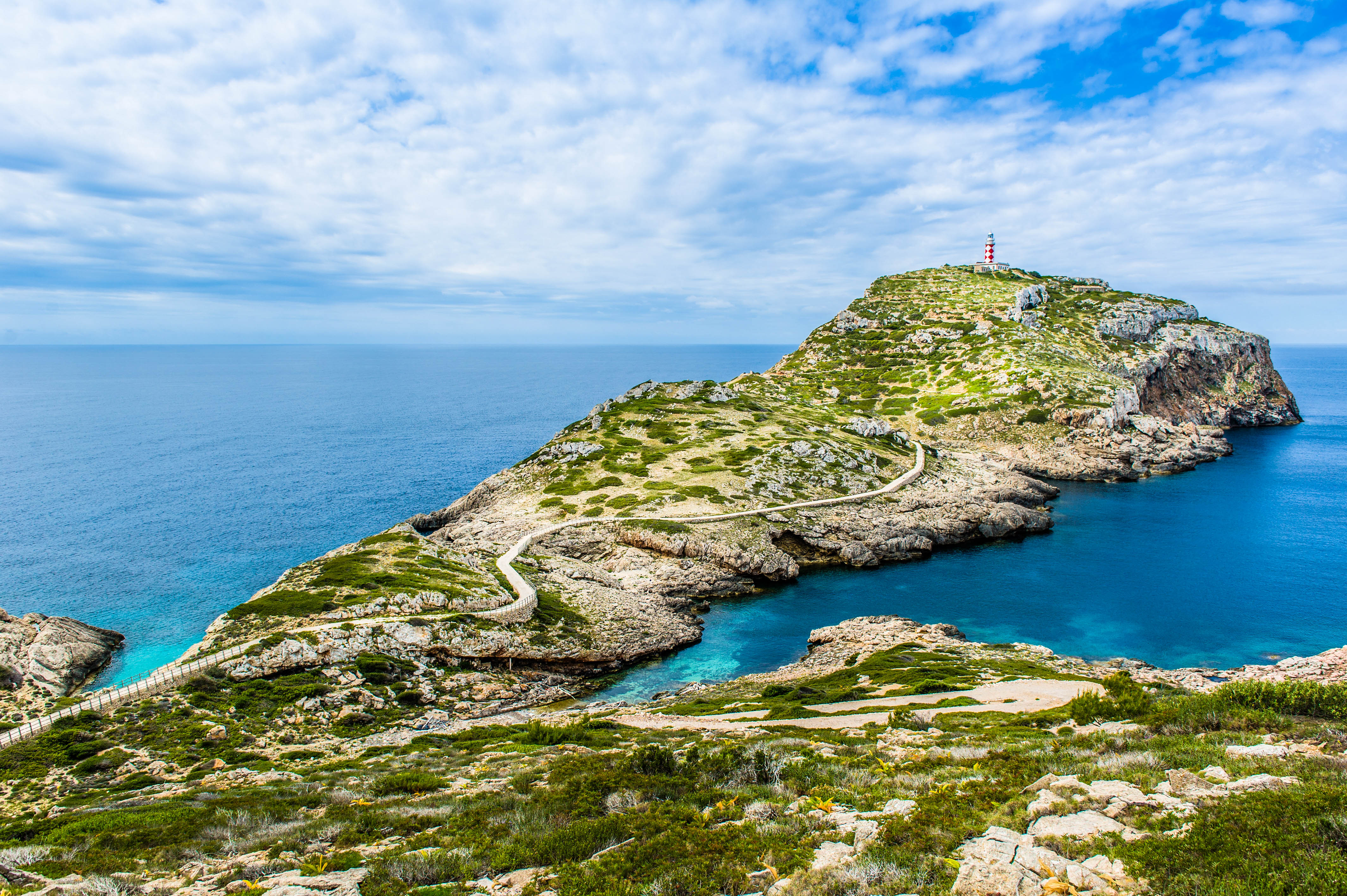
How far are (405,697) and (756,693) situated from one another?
873 inches

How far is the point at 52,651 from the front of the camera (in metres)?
45.0

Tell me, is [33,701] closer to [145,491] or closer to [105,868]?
[105,868]

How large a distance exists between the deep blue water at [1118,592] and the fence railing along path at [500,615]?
10.4 meters

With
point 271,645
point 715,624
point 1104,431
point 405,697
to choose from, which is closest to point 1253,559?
point 1104,431

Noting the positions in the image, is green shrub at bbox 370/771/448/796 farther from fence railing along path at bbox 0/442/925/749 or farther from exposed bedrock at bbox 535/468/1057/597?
exposed bedrock at bbox 535/468/1057/597

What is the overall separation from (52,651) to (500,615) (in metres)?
30.8

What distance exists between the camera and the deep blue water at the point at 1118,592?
5269cm

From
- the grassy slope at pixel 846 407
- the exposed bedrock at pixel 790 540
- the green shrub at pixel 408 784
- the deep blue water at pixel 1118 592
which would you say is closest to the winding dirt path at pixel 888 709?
the green shrub at pixel 408 784

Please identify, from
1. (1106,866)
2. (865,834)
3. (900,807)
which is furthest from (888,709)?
(1106,866)

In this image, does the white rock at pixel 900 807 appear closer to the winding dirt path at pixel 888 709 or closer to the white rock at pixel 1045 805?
the white rock at pixel 1045 805

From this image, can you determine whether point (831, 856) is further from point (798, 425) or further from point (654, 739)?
point (798, 425)

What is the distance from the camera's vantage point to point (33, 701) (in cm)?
3678

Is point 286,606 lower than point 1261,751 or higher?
lower

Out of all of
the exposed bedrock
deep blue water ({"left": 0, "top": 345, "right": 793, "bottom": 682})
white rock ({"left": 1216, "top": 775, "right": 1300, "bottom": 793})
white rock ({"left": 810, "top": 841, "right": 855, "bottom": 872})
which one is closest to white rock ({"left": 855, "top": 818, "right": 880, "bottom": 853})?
white rock ({"left": 810, "top": 841, "right": 855, "bottom": 872})
